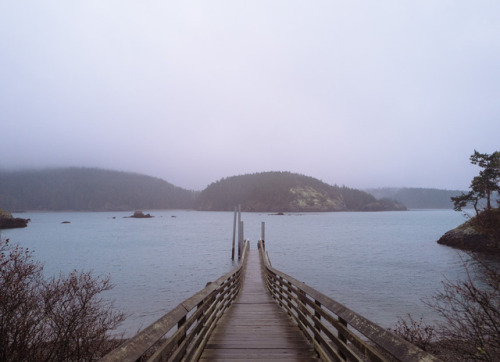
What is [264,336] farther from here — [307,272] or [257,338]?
[307,272]

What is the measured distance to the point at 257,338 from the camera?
6.14 metres

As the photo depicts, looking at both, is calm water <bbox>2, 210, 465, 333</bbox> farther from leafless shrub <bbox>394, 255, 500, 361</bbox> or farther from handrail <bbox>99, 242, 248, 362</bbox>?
handrail <bbox>99, 242, 248, 362</bbox>

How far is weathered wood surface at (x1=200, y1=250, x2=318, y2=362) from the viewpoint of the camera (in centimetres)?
513

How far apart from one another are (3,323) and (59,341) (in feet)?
5.30

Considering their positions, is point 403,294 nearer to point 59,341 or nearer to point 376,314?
point 376,314

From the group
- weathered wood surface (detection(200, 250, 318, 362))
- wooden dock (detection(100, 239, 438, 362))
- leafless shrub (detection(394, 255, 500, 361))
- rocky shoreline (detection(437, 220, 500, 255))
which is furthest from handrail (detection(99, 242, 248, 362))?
rocky shoreline (detection(437, 220, 500, 255))

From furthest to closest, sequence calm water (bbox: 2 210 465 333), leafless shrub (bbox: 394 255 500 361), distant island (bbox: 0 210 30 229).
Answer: distant island (bbox: 0 210 30 229) → calm water (bbox: 2 210 465 333) → leafless shrub (bbox: 394 255 500 361)

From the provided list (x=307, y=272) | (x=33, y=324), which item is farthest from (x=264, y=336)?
(x=307, y=272)

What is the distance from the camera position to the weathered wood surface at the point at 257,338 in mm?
5129

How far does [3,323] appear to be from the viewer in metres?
6.48

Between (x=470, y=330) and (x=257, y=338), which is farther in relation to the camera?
(x=470, y=330)

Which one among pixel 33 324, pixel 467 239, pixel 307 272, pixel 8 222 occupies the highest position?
pixel 33 324

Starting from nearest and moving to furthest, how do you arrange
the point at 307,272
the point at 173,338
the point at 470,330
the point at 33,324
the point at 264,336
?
1. the point at 173,338
2. the point at 264,336
3. the point at 33,324
4. the point at 470,330
5. the point at 307,272

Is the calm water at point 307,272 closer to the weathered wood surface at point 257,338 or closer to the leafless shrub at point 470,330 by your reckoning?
the leafless shrub at point 470,330
